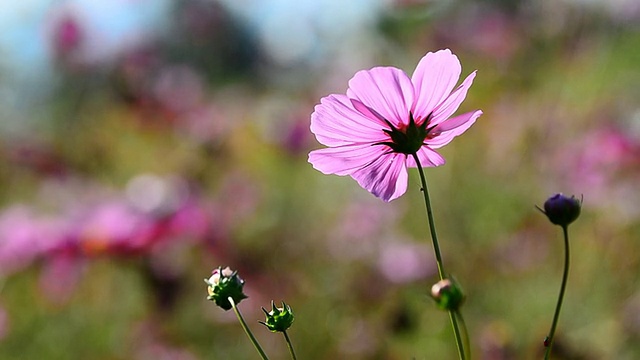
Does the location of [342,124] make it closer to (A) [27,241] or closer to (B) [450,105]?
(B) [450,105]

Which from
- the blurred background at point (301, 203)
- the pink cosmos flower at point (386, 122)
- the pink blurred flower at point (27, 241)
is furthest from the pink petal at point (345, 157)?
the pink blurred flower at point (27, 241)

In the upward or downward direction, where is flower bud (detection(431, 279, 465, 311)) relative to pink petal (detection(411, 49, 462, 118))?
downward

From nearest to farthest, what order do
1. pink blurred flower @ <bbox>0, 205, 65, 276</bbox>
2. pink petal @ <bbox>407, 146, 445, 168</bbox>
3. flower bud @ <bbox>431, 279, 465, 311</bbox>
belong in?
flower bud @ <bbox>431, 279, 465, 311</bbox>
pink petal @ <bbox>407, 146, 445, 168</bbox>
pink blurred flower @ <bbox>0, 205, 65, 276</bbox>

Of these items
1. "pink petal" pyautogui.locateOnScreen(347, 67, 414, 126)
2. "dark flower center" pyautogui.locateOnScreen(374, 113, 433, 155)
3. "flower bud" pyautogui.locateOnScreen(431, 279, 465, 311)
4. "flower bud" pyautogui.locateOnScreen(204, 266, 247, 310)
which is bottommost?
"flower bud" pyautogui.locateOnScreen(431, 279, 465, 311)

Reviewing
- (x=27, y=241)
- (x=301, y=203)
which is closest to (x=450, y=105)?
(x=27, y=241)

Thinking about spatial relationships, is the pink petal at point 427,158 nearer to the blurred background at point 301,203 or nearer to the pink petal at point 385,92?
the pink petal at point 385,92

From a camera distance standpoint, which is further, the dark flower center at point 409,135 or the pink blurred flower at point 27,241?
the pink blurred flower at point 27,241

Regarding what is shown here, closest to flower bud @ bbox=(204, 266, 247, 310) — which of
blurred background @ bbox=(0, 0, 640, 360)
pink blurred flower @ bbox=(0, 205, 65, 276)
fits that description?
blurred background @ bbox=(0, 0, 640, 360)

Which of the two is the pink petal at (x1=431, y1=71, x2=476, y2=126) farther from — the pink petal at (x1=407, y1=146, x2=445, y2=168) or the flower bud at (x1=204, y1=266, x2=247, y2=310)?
the flower bud at (x1=204, y1=266, x2=247, y2=310)
